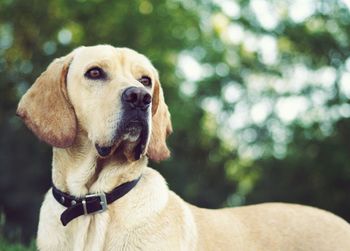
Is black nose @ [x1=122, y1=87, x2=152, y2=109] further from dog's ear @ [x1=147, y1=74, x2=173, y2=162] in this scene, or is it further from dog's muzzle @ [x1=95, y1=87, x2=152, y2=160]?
dog's ear @ [x1=147, y1=74, x2=173, y2=162]

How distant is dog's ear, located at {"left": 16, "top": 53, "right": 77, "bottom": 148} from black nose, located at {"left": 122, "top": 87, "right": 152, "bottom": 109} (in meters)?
0.50

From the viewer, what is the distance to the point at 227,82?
30328 mm

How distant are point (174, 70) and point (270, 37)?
4912mm

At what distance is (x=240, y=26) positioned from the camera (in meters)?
28.8

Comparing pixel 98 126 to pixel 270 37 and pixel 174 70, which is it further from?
pixel 270 37

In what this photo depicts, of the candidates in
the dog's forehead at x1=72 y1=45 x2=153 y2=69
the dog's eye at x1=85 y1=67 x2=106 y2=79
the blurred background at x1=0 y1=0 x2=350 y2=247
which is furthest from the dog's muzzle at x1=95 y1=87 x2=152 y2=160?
the blurred background at x1=0 y1=0 x2=350 y2=247

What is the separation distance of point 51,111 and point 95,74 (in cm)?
41

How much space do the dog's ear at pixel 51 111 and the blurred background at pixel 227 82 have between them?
15.5 m

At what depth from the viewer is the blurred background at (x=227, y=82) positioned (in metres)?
24.1

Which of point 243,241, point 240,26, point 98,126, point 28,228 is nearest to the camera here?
point 98,126

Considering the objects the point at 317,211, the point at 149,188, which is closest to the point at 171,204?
the point at 149,188

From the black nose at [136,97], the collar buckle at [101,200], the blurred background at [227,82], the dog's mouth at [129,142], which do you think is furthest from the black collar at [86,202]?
the blurred background at [227,82]

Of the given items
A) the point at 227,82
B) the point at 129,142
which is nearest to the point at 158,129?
the point at 129,142

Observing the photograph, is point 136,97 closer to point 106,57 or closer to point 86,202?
point 106,57
